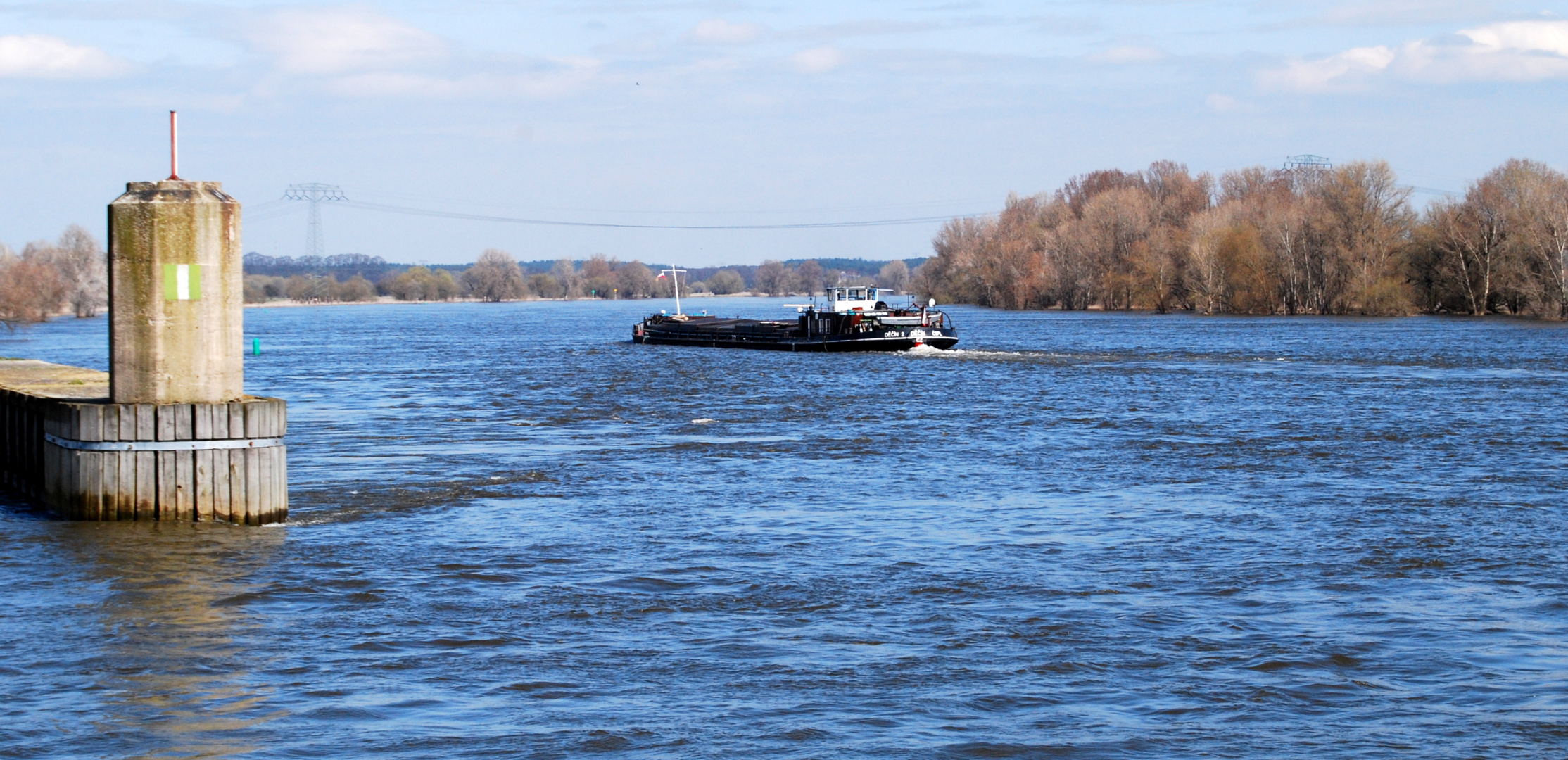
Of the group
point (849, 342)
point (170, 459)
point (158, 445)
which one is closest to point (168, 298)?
point (158, 445)

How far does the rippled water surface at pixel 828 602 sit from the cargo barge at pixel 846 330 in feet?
138

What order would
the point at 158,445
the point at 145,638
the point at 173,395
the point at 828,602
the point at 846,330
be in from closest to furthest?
the point at 145,638 < the point at 828,602 < the point at 158,445 < the point at 173,395 < the point at 846,330

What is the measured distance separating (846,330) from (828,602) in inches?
2412

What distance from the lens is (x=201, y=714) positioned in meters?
9.86

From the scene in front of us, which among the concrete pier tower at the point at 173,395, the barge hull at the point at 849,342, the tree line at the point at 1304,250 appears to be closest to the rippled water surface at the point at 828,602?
the concrete pier tower at the point at 173,395

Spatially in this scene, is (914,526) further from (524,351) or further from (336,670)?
(524,351)

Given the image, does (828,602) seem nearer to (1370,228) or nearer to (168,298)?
(168,298)

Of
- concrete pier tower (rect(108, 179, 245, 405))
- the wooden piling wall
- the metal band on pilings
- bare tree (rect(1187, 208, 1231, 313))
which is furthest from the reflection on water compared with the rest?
bare tree (rect(1187, 208, 1231, 313))

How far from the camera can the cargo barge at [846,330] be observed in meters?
73.1

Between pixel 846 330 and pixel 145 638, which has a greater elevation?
pixel 846 330

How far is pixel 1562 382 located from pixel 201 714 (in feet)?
147

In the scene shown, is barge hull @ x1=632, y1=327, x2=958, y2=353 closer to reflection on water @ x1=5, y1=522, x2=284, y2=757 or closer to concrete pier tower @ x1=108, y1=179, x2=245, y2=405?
concrete pier tower @ x1=108, y1=179, x2=245, y2=405

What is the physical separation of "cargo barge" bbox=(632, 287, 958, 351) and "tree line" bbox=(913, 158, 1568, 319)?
47687 millimetres

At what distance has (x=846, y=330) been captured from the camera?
74.7 meters
